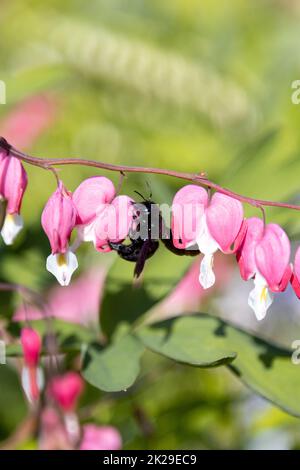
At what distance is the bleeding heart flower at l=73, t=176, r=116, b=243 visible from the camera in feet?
3.20

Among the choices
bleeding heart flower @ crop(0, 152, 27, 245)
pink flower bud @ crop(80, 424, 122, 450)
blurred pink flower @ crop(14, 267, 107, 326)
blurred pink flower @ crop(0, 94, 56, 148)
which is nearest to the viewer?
bleeding heart flower @ crop(0, 152, 27, 245)

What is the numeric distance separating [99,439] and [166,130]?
Answer: 1.46 metres

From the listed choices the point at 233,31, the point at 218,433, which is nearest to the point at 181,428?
the point at 218,433

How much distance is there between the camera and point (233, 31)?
2.96 metres

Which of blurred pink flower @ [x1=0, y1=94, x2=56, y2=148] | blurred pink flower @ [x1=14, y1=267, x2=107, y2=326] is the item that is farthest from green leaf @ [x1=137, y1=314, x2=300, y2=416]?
blurred pink flower @ [x1=0, y1=94, x2=56, y2=148]

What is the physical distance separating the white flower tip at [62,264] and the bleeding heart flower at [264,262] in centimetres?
21

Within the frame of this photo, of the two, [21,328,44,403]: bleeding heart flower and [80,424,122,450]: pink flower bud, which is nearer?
[21,328,44,403]: bleeding heart flower

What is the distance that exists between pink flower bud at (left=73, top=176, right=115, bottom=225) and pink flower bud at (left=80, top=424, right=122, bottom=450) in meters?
0.38

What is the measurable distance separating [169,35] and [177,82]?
435mm

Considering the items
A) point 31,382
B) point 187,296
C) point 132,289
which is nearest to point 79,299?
point 187,296

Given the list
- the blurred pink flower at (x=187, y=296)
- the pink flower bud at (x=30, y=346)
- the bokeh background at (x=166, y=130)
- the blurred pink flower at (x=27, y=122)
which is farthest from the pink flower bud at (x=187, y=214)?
the blurred pink flower at (x=27, y=122)

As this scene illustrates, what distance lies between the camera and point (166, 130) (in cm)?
251

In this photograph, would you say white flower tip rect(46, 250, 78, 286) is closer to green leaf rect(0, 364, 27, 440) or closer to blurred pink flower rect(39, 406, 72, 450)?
blurred pink flower rect(39, 406, 72, 450)
